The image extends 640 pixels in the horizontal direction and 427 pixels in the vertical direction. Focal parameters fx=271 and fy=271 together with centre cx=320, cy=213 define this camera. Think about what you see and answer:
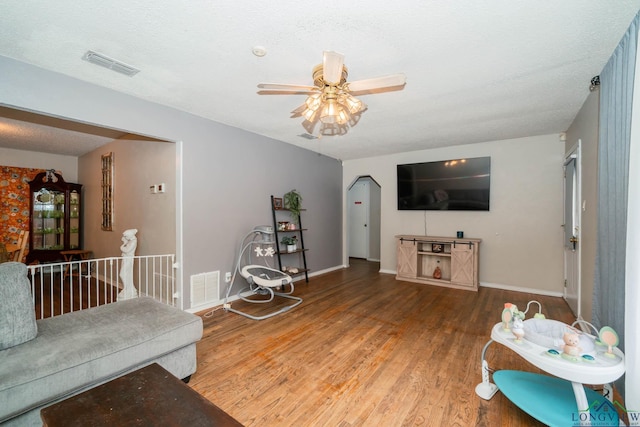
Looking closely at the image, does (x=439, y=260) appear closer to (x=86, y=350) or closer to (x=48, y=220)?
(x=86, y=350)

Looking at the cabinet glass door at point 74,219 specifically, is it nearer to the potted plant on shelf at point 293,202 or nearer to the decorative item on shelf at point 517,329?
the potted plant on shelf at point 293,202

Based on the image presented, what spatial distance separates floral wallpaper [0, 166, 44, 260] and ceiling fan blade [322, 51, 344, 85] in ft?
23.2

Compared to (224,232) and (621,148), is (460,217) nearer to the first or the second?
(621,148)

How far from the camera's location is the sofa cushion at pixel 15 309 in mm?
1670

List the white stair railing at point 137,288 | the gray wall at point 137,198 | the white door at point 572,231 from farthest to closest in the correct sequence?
the gray wall at point 137,198 → the white stair railing at point 137,288 → the white door at point 572,231

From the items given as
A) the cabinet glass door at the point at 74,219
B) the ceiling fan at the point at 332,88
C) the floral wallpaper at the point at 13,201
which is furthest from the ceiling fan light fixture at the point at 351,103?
the floral wallpaper at the point at 13,201

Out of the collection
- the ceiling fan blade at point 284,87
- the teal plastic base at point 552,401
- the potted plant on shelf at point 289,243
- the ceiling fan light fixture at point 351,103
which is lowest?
the teal plastic base at point 552,401

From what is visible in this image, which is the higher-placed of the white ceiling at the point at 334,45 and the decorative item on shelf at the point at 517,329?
the white ceiling at the point at 334,45

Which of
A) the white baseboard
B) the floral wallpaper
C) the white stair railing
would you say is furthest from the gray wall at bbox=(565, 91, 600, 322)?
the floral wallpaper

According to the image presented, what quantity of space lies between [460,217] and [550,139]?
6.01 ft

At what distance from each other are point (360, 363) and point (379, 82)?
2356 mm

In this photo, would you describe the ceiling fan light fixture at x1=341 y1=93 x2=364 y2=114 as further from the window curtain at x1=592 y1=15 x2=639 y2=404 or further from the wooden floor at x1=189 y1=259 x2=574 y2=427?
the wooden floor at x1=189 y1=259 x2=574 y2=427

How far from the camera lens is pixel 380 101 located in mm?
3098

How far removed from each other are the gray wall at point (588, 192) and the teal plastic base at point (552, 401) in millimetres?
1335
